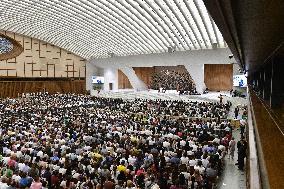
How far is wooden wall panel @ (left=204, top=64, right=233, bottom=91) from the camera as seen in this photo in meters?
43.4

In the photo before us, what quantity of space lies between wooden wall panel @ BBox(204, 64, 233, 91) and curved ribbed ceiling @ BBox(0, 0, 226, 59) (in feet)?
23.5

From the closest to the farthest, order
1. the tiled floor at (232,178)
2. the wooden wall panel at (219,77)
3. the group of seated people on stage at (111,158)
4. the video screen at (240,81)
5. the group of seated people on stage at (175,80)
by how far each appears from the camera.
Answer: the group of seated people on stage at (111,158) < the tiled floor at (232,178) < the video screen at (240,81) < the wooden wall panel at (219,77) < the group of seated people on stage at (175,80)

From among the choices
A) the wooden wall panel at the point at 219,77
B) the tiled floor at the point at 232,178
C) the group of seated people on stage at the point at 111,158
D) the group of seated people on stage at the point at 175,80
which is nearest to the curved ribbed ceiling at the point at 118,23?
the group of seated people on stage at the point at 175,80

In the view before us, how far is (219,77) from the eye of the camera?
1731 inches

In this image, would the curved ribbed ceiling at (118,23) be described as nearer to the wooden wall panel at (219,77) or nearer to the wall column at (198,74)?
the wall column at (198,74)

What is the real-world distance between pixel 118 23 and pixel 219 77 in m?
17.0

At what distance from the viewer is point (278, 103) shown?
8586 mm

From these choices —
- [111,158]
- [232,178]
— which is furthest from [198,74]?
[111,158]

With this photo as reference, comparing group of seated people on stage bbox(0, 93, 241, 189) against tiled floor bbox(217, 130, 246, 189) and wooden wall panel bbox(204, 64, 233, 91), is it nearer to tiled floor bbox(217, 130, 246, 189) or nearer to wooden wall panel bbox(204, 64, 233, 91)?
tiled floor bbox(217, 130, 246, 189)

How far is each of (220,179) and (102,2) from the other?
2200 centimetres

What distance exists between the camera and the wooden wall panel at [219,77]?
43406 mm

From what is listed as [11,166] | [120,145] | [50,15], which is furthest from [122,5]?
[11,166]

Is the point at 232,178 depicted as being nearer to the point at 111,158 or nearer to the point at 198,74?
the point at 111,158

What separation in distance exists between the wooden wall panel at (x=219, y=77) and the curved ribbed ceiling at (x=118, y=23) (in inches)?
282
